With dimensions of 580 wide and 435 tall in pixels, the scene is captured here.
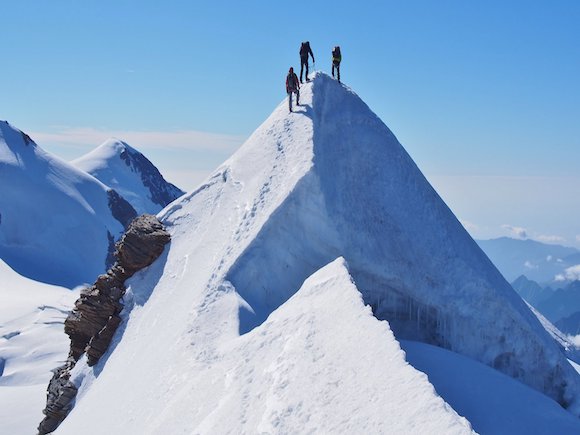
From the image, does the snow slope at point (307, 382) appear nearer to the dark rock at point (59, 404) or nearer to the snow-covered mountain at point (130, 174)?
the dark rock at point (59, 404)

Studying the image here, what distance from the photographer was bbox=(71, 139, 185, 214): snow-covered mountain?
13500cm

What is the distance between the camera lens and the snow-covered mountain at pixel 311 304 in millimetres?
11430

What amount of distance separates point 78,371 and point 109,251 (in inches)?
2986

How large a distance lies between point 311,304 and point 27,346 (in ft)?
152

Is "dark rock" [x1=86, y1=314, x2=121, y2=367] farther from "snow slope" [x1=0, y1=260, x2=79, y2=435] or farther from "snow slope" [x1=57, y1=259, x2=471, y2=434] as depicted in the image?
"snow slope" [x1=0, y1=260, x2=79, y2=435]

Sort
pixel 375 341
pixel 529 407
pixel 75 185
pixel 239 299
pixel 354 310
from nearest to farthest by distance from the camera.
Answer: pixel 375 341, pixel 354 310, pixel 529 407, pixel 239 299, pixel 75 185

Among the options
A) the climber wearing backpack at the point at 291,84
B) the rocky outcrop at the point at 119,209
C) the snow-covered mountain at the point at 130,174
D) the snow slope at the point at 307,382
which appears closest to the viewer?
the snow slope at the point at 307,382

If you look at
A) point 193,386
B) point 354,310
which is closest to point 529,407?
point 354,310

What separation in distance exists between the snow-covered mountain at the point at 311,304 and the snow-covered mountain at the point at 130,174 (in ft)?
360

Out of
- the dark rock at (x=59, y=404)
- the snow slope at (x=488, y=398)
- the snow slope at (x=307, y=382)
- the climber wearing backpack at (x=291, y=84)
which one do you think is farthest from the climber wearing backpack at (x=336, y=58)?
the dark rock at (x=59, y=404)

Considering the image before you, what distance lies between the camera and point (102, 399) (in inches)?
752

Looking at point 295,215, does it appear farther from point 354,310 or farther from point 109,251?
point 109,251

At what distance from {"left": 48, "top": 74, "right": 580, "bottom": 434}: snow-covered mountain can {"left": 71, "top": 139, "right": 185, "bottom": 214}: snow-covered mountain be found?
360 ft

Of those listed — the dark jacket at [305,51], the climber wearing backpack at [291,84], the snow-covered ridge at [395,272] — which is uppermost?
the dark jacket at [305,51]
